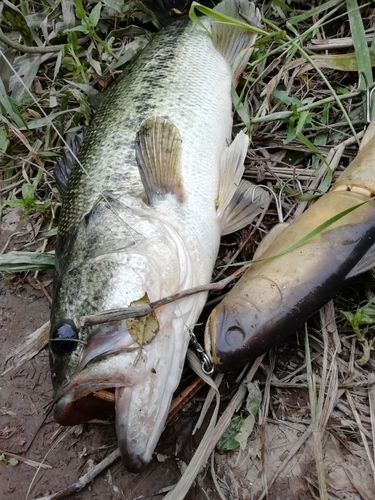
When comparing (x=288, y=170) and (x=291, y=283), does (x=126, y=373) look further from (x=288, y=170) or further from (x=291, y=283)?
(x=288, y=170)

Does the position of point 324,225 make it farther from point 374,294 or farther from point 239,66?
point 239,66

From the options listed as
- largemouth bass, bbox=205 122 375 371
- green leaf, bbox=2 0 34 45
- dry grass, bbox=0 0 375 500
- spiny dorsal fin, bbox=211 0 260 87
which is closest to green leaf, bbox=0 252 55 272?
dry grass, bbox=0 0 375 500

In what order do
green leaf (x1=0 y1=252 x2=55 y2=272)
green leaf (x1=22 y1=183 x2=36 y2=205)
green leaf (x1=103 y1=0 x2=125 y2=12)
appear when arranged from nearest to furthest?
green leaf (x1=0 y1=252 x2=55 y2=272), green leaf (x1=22 y1=183 x2=36 y2=205), green leaf (x1=103 y1=0 x2=125 y2=12)

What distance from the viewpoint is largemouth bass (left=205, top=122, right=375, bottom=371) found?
2123 millimetres

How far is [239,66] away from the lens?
322 centimetres

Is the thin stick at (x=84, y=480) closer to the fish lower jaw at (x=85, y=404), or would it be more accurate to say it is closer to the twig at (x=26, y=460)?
the twig at (x=26, y=460)

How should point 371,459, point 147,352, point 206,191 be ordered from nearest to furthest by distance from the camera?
point 147,352, point 371,459, point 206,191

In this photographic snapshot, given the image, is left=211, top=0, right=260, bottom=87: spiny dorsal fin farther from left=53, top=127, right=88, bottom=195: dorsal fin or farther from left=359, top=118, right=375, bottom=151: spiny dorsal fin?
left=53, top=127, right=88, bottom=195: dorsal fin

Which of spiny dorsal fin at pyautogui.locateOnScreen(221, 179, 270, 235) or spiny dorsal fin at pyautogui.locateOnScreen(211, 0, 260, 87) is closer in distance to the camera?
spiny dorsal fin at pyautogui.locateOnScreen(221, 179, 270, 235)

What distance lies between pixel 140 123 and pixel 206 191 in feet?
1.77

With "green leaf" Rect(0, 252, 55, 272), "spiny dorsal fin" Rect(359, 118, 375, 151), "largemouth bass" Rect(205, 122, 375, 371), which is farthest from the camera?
"green leaf" Rect(0, 252, 55, 272)

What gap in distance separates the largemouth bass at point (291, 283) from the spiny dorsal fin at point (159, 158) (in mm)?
620

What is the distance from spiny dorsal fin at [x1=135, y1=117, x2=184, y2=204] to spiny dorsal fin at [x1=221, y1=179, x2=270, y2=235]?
0.98 ft

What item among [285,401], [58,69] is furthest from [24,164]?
[285,401]
